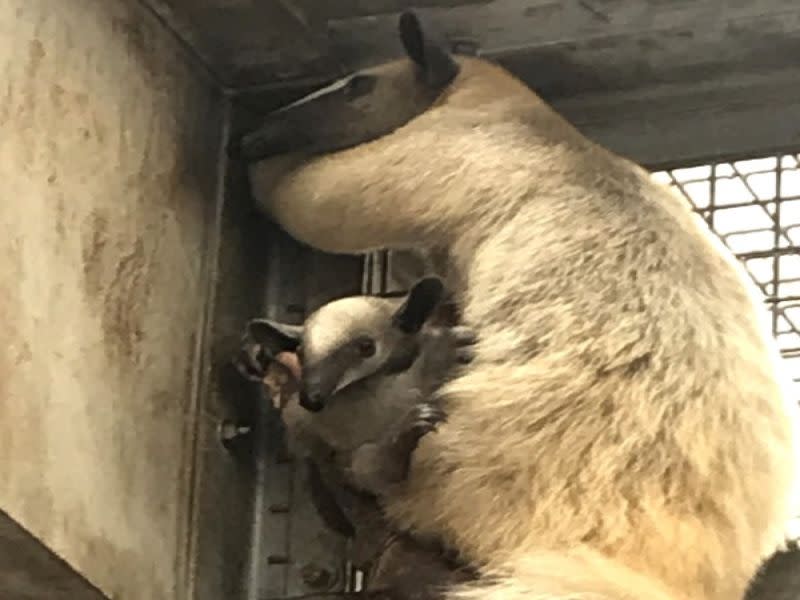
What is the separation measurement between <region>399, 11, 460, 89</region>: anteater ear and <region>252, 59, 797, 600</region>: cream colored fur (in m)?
0.09

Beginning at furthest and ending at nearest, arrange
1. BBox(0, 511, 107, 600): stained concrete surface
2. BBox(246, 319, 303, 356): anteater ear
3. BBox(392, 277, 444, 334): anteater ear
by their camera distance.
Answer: BBox(246, 319, 303, 356): anteater ear → BBox(392, 277, 444, 334): anteater ear → BBox(0, 511, 107, 600): stained concrete surface

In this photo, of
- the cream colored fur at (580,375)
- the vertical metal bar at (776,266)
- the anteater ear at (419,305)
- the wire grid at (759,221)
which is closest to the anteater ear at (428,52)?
the cream colored fur at (580,375)

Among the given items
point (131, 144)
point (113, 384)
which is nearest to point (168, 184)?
point (131, 144)

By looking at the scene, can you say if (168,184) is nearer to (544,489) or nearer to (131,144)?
(131,144)

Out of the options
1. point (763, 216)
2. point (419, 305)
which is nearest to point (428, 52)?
point (419, 305)

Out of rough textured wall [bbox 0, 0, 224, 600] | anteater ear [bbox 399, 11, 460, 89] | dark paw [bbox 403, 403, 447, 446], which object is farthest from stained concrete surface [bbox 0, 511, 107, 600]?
anteater ear [bbox 399, 11, 460, 89]

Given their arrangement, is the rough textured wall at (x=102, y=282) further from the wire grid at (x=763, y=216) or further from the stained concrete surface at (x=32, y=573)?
the wire grid at (x=763, y=216)

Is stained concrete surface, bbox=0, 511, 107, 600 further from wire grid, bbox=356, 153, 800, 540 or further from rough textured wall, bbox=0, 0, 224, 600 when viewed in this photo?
wire grid, bbox=356, 153, 800, 540

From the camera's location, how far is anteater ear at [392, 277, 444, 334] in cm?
272

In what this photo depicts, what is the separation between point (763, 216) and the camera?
308 centimetres

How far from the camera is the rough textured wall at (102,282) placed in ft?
8.37

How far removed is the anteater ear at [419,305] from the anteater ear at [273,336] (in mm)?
168

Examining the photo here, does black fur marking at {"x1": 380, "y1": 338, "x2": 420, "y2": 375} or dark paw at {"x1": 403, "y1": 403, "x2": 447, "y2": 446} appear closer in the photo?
dark paw at {"x1": 403, "y1": 403, "x2": 447, "y2": 446}

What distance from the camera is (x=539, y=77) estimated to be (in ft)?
10.3
